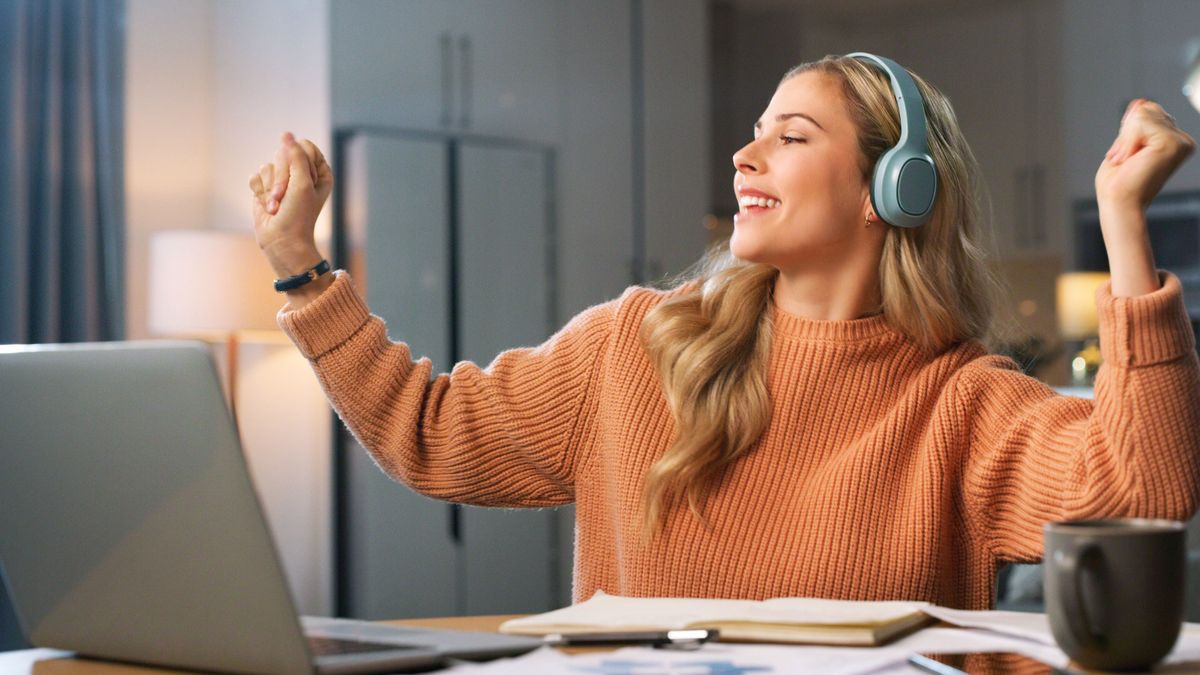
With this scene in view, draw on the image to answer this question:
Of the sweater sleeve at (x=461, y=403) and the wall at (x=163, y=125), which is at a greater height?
the wall at (x=163, y=125)

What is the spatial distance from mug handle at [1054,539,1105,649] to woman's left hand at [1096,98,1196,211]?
0.39 m

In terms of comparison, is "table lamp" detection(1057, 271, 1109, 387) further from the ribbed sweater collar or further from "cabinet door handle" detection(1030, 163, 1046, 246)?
the ribbed sweater collar

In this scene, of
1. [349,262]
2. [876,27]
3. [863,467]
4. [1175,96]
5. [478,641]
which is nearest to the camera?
[478,641]

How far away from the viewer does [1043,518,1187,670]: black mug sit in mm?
874

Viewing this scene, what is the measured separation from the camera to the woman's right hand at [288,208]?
1406 millimetres

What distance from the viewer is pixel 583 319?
1.63 m

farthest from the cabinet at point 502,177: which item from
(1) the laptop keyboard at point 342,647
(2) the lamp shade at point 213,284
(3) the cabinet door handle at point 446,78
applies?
(1) the laptop keyboard at point 342,647

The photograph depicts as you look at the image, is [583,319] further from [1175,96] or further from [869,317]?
[1175,96]

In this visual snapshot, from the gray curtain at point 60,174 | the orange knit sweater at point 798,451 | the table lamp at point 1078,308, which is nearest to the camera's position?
the orange knit sweater at point 798,451

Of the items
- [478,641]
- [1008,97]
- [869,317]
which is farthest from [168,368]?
[1008,97]

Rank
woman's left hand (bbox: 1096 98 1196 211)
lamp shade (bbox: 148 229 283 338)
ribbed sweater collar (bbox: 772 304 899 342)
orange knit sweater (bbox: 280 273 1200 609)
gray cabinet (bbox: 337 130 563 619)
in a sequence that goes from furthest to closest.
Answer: gray cabinet (bbox: 337 130 563 619)
lamp shade (bbox: 148 229 283 338)
ribbed sweater collar (bbox: 772 304 899 342)
orange knit sweater (bbox: 280 273 1200 609)
woman's left hand (bbox: 1096 98 1196 211)

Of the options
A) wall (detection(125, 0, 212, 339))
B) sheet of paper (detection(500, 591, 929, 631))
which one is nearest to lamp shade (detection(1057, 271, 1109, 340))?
wall (detection(125, 0, 212, 339))

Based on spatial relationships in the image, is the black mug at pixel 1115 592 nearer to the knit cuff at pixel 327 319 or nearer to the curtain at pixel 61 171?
the knit cuff at pixel 327 319

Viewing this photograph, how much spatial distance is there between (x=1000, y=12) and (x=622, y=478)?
4796mm
